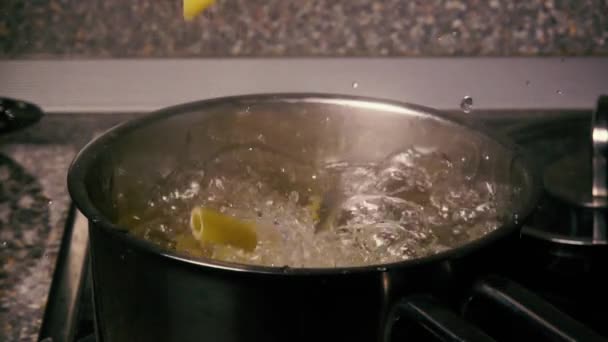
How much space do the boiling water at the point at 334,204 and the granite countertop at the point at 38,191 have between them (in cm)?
17

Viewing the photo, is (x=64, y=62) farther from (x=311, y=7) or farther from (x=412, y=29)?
(x=412, y=29)

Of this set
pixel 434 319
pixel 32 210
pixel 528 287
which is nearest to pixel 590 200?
pixel 528 287

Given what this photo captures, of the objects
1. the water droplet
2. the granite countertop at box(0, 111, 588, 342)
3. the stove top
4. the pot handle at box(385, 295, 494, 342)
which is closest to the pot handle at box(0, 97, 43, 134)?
the granite countertop at box(0, 111, 588, 342)

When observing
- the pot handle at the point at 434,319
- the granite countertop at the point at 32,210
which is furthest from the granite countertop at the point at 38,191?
the pot handle at the point at 434,319

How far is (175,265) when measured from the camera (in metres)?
0.40

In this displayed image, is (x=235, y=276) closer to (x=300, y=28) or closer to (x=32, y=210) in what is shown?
(x=32, y=210)

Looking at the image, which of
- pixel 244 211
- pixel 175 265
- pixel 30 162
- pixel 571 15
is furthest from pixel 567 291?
pixel 30 162

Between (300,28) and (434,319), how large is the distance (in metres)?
0.68

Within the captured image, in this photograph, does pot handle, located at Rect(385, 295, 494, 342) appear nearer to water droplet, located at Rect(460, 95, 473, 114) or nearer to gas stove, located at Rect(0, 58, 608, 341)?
gas stove, located at Rect(0, 58, 608, 341)

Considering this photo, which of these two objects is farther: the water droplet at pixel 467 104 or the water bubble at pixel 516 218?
the water droplet at pixel 467 104

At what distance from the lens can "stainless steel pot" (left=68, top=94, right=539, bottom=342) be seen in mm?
399

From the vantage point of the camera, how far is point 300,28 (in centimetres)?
102

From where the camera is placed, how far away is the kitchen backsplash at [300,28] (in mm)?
1011

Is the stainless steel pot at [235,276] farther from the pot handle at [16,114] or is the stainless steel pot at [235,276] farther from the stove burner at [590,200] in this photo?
the pot handle at [16,114]
